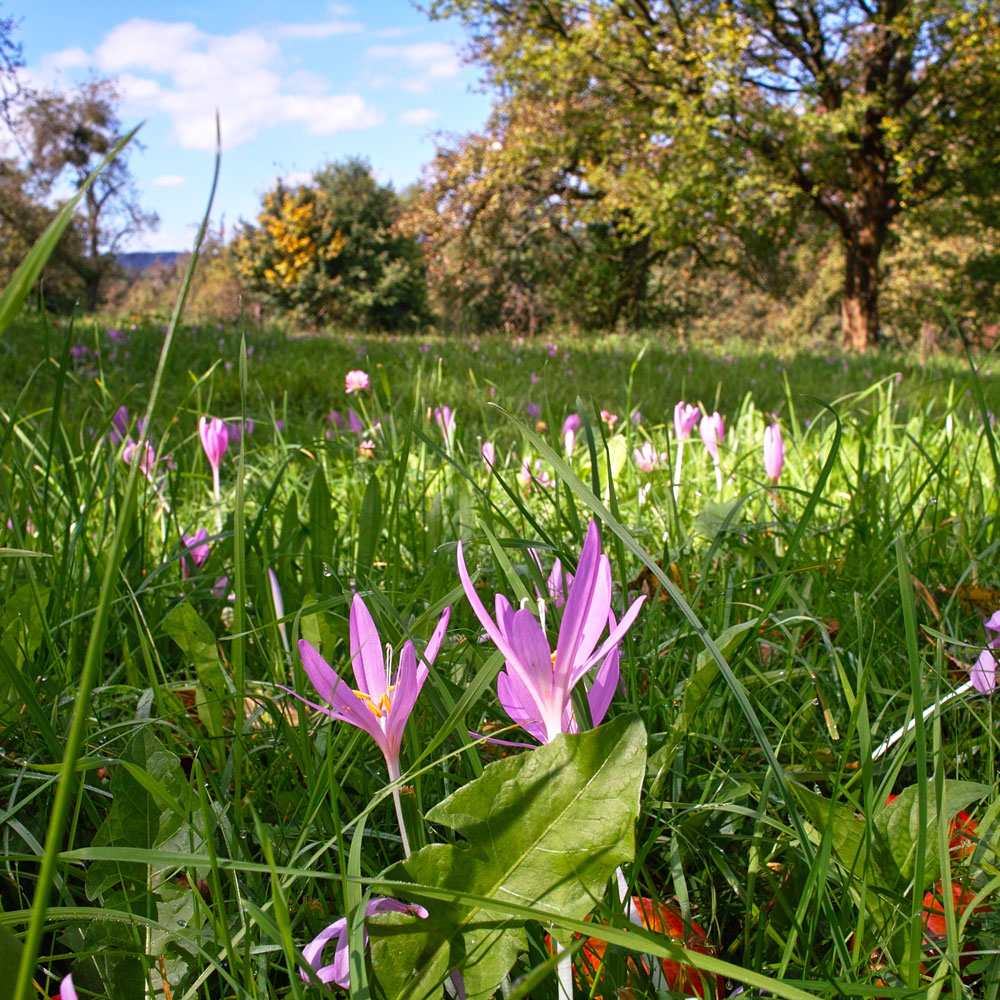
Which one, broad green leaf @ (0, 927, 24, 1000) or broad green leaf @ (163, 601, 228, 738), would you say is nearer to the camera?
broad green leaf @ (0, 927, 24, 1000)

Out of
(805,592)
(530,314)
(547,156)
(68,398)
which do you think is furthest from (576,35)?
(805,592)

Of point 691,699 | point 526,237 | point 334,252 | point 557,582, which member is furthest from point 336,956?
point 334,252

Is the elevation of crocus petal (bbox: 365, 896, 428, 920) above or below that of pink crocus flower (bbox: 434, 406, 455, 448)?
below

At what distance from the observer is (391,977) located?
1.90ft

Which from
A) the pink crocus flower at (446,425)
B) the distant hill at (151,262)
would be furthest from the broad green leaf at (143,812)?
the distant hill at (151,262)

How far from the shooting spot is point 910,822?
0.71 m

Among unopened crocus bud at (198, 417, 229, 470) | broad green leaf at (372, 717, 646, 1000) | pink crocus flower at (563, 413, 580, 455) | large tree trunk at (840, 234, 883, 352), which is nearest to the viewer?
broad green leaf at (372, 717, 646, 1000)

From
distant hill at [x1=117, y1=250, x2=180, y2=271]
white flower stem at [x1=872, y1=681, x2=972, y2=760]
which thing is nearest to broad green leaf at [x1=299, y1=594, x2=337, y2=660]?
white flower stem at [x1=872, y1=681, x2=972, y2=760]

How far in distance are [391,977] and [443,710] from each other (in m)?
0.26

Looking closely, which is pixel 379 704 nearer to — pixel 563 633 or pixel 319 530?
pixel 563 633

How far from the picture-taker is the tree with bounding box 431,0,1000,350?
1647cm

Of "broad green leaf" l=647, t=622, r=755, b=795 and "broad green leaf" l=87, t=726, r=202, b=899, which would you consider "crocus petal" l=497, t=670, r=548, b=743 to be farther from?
"broad green leaf" l=87, t=726, r=202, b=899

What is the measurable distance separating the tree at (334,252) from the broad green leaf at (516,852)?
124 feet

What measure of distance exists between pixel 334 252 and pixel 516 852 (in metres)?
39.1
